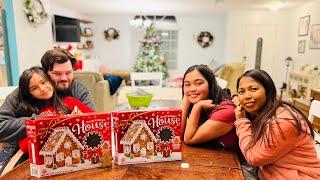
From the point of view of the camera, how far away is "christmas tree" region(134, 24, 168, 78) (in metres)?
7.82

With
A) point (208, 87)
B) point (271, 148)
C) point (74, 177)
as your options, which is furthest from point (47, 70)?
point (271, 148)

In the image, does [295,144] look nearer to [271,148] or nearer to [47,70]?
[271,148]

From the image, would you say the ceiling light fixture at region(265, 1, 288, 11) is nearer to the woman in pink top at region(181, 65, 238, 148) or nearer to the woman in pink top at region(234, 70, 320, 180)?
the woman in pink top at region(181, 65, 238, 148)

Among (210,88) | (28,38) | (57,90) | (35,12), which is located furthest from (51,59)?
(35,12)

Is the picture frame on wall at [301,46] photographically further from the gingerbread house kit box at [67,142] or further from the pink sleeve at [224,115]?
the gingerbread house kit box at [67,142]

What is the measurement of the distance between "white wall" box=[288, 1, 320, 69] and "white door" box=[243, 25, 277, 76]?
1.62 feet

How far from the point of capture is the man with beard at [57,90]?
1.31m

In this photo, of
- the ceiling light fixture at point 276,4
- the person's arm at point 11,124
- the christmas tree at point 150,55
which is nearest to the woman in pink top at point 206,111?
the person's arm at point 11,124

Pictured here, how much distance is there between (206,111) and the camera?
1.41 metres

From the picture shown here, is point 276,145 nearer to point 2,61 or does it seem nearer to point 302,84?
point 2,61

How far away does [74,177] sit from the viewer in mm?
993

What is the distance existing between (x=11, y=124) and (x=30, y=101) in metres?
0.14

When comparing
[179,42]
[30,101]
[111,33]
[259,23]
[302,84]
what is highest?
[259,23]

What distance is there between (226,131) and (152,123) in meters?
0.41
